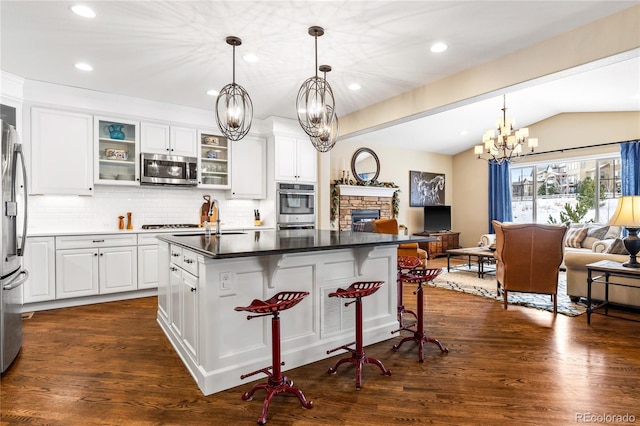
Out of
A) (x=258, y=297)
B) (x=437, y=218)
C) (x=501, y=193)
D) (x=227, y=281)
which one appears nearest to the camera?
(x=227, y=281)

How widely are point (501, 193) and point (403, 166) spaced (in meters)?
2.42

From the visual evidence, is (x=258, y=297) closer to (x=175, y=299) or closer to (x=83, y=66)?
(x=175, y=299)

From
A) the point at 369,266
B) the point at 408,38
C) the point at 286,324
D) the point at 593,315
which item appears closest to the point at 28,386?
the point at 286,324

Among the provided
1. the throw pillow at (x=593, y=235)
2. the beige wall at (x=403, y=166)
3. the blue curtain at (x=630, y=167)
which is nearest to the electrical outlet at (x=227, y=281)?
the beige wall at (x=403, y=166)

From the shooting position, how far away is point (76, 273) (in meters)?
4.16

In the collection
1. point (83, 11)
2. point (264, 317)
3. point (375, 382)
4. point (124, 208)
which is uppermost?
point (83, 11)

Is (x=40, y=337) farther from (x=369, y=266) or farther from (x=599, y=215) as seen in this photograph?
(x=599, y=215)

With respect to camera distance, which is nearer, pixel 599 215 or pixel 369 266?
pixel 369 266

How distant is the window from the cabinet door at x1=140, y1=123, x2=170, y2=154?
25.4 feet

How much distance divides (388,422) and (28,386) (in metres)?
2.35

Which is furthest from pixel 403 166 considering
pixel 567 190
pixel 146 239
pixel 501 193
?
pixel 146 239

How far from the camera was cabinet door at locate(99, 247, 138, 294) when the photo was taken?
4328 millimetres

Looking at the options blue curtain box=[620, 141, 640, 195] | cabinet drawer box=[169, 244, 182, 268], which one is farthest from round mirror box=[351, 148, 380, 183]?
cabinet drawer box=[169, 244, 182, 268]

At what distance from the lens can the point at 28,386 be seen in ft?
7.55
